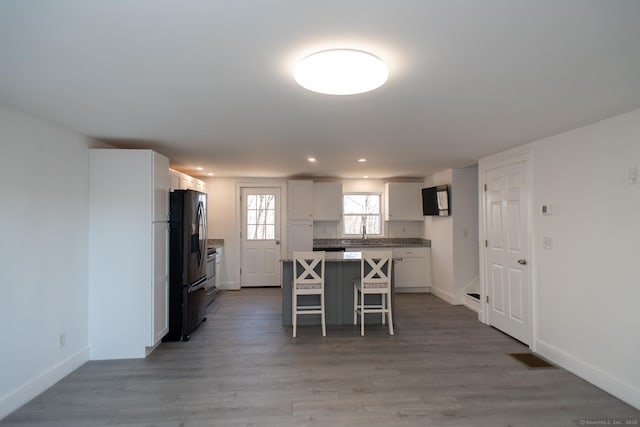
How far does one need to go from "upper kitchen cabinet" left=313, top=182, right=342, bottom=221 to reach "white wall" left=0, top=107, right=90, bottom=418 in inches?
156

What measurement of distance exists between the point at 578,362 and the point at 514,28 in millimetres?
3088

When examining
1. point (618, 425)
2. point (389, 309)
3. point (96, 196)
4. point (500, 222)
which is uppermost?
point (96, 196)

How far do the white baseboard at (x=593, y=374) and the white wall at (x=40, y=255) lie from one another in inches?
184

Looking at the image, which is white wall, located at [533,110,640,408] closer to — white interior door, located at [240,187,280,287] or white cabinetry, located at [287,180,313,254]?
white cabinetry, located at [287,180,313,254]

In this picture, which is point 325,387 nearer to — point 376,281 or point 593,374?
point 376,281

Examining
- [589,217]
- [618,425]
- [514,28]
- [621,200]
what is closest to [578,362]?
[618,425]

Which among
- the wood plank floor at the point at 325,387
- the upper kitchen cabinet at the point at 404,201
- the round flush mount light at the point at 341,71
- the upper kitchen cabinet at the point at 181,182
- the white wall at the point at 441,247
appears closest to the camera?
the round flush mount light at the point at 341,71

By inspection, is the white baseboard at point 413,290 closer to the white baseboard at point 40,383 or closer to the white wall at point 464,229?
the white wall at point 464,229

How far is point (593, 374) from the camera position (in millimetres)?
2807

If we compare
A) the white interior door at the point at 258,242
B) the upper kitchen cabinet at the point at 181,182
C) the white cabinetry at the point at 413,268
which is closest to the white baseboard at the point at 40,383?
the upper kitchen cabinet at the point at 181,182

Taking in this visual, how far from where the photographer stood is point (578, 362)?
117 inches

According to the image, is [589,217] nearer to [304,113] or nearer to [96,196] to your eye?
[304,113]

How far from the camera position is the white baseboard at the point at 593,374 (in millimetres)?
2506

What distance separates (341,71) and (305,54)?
20 centimetres
